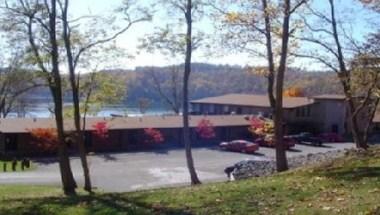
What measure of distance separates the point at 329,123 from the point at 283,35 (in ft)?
197

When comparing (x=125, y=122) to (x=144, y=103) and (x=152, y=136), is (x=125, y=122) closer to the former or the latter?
(x=152, y=136)

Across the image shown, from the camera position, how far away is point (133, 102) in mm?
146125

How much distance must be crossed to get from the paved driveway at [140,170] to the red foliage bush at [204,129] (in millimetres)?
5967

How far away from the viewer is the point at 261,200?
12.1 metres

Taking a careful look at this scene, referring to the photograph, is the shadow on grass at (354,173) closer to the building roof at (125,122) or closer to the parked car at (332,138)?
the building roof at (125,122)

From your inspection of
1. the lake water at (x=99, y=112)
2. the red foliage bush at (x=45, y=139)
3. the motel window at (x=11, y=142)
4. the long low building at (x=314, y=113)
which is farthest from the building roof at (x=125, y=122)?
the long low building at (x=314, y=113)

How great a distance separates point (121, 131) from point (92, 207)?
4772cm

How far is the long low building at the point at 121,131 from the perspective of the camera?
54.6 m

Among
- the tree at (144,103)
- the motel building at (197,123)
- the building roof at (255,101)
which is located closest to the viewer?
the motel building at (197,123)

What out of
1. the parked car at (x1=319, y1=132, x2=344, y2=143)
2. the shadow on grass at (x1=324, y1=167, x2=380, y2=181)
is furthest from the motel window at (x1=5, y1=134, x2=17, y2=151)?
the shadow on grass at (x1=324, y1=167, x2=380, y2=181)

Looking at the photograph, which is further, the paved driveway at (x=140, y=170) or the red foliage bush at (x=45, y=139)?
the red foliage bush at (x=45, y=139)

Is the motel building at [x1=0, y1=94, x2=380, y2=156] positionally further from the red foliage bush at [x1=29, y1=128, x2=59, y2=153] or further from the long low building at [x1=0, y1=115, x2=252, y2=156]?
Answer: the red foliage bush at [x1=29, y1=128, x2=59, y2=153]

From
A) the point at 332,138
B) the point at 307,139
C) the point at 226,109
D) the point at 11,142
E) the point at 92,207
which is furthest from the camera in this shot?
the point at 226,109

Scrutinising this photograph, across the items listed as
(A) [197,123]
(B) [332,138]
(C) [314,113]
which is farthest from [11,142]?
(C) [314,113]
